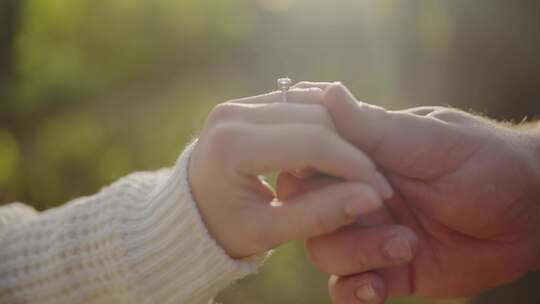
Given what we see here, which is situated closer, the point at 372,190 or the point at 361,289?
the point at 372,190

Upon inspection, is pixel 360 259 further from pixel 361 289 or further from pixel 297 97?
pixel 297 97

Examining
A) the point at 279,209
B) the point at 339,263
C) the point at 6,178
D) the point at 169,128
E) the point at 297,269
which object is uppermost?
the point at 279,209

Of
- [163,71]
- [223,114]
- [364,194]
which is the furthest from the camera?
[163,71]

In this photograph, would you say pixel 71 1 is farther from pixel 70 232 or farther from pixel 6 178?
pixel 70 232

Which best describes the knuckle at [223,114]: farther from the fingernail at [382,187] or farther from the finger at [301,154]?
the fingernail at [382,187]

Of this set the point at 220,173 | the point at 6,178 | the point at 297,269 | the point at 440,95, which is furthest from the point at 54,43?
the point at 220,173

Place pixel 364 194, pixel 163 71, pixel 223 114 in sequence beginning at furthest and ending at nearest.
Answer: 1. pixel 163 71
2. pixel 223 114
3. pixel 364 194

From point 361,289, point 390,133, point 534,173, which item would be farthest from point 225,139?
point 534,173
